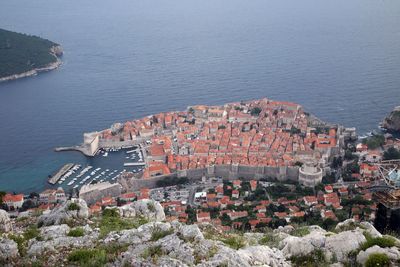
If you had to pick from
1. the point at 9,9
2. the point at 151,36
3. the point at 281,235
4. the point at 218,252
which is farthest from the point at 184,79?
the point at 9,9

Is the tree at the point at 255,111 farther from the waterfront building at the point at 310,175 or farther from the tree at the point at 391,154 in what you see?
the waterfront building at the point at 310,175

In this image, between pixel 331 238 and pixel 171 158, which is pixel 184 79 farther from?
pixel 331 238

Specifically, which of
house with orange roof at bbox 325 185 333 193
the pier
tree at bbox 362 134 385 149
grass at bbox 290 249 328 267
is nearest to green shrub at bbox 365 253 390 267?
grass at bbox 290 249 328 267

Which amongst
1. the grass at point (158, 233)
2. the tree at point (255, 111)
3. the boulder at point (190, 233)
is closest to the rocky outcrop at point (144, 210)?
the grass at point (158, 233)

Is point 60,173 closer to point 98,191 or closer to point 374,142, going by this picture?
point 98,191

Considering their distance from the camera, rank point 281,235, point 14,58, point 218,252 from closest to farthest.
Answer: point 218,252, point 281,235, point 14,58

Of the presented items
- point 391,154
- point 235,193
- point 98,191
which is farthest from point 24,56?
point 391,154
